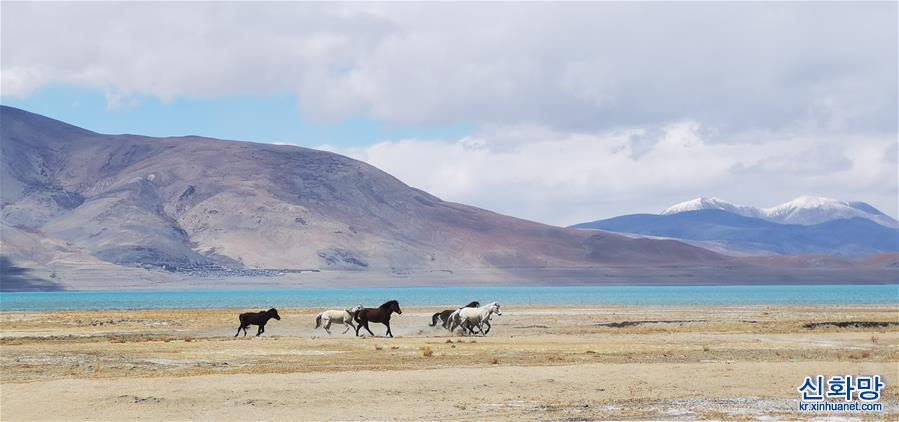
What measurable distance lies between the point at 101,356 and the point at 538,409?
16.8m

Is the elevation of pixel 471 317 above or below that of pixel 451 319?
above

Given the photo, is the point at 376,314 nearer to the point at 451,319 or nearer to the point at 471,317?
the point at 451,319

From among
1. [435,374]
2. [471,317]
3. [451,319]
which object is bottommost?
[435,374]

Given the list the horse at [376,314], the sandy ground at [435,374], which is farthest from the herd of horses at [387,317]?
the sandy ground at [435,374]

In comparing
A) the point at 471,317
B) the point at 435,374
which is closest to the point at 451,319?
the point at 471,317

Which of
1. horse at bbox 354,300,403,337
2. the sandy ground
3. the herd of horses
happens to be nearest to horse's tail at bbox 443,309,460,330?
the herd of horses

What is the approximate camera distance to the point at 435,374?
87.7ft

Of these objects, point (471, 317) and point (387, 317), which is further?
point (471, 317)

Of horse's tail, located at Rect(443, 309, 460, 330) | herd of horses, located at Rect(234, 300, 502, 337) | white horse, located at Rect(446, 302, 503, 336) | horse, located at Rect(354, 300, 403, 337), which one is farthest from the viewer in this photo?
horse's tail, located at Rect(443, 309, 460, 330)

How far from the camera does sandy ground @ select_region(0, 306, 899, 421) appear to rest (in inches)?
833

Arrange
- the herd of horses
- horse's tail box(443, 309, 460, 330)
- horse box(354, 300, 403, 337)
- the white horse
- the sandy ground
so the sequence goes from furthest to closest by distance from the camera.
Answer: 1. horse's tail box(443, 309, 460, 330)
2. the white horse
3. the herd of horses
4. horse box(354, 300, 403, 337)
5. the sandy ground

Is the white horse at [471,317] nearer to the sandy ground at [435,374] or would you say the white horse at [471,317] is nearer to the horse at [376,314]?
the sandy ground at [435,374]

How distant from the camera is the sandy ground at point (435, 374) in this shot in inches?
833

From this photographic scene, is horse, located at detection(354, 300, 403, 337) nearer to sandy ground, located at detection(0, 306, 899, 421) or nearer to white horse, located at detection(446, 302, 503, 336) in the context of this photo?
sandy ground, located at detection(0, 306, 899, 421)
